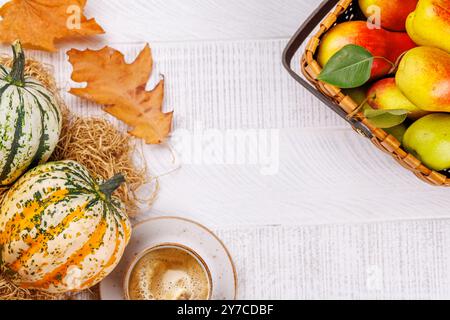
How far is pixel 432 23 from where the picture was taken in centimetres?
79

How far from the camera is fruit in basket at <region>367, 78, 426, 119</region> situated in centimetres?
84

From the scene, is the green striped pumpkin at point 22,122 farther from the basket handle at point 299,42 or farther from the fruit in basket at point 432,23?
the fruit in basket at point 432,23

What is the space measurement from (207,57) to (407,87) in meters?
0.34

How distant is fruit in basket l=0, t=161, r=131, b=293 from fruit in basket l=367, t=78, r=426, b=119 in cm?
37

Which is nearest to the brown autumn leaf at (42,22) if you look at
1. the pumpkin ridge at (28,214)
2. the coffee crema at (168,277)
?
the pumpkin ridge at (28,214)

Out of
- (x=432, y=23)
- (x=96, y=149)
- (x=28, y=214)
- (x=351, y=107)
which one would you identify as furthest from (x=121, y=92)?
(x=432, y=23)

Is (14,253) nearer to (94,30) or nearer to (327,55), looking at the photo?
(94,30)

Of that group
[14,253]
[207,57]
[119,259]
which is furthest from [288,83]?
[14,253]

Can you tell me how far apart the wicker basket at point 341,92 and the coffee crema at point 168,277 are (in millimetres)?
308

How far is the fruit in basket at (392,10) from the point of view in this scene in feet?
2.79

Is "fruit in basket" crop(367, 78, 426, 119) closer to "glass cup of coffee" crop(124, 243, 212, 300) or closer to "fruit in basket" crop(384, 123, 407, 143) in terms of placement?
"fruit in basket" crop(384, 123, 407, 143)

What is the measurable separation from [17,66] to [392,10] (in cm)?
51

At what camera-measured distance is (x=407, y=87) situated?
2.63 ft

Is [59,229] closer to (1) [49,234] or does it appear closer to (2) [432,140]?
(1) [49,234]
